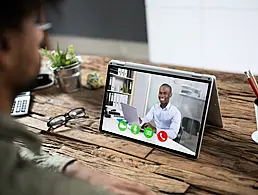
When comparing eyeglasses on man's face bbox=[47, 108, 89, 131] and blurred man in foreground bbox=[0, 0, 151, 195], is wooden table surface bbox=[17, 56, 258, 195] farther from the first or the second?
blurred man in foreground bbox=[0, 0, 151, 195]

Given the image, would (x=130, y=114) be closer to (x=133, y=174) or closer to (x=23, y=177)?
(x=133, y=174)

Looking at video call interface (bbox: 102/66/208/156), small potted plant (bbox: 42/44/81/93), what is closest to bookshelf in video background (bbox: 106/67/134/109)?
video call interface (bbox: 102/66/208/156)

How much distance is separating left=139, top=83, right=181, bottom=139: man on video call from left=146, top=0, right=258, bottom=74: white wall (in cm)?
203

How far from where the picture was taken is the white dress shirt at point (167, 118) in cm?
122

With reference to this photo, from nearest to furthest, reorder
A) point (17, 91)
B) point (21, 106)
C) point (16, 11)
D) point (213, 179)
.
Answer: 1. point (16, 11)
2. point (17, 91)
3. point (213, 179)
4. point (21, 106)

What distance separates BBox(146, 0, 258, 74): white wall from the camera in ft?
10.2

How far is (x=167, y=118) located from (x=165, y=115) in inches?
0.4

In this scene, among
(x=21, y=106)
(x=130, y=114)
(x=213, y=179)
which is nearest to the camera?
(x=213, y=179)

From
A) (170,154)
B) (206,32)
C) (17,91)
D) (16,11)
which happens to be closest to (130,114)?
(170,154)

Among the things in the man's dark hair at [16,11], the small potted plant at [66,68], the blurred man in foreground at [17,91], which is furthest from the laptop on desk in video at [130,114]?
the man's dark hair at [16,11]

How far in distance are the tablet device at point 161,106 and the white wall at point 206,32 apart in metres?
1.96

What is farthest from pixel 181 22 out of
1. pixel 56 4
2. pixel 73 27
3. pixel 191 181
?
pixel 56 4

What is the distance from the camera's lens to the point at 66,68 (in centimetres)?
167

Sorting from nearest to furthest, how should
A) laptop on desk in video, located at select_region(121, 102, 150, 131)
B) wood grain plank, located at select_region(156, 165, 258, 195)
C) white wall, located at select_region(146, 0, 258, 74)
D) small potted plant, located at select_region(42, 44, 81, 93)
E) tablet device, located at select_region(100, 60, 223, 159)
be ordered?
1. wood grain plank, located at select_region(156, 165, 258, 195)
2. tablet device, located at select_region(100, 60, 223, 159)
3. laptop on desk in video, located at select_region(121, 102, 150, 131)
4. small potted plant, located at select_region(42, 44, 81, 93)
5. white wall, located at select_region(146, 0, 258, 74)
